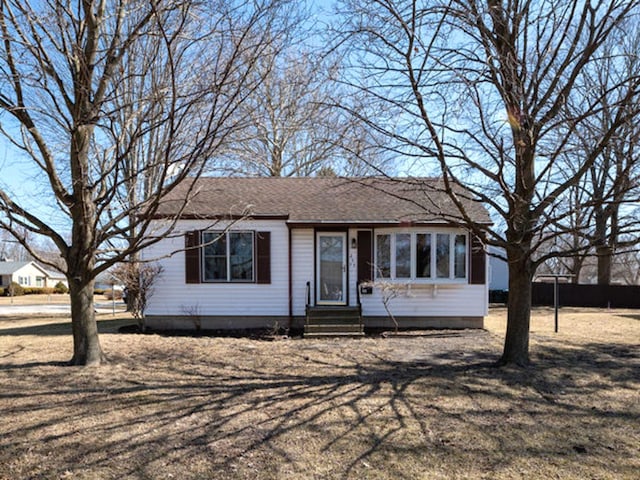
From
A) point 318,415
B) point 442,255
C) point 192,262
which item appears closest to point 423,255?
point 442,255

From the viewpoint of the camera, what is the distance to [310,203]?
12.7 meters

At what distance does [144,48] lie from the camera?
7473 mm

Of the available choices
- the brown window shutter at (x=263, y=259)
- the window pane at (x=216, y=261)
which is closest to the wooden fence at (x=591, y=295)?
the brown window shutter at (x=263, y=259)

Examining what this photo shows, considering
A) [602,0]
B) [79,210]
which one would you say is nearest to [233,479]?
[79,210]

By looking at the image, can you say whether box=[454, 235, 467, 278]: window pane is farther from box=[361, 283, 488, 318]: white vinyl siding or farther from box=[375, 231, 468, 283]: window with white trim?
box=[361, 283, 488, 318]: white vinyl siding

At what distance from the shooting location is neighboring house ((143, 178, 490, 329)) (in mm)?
11664

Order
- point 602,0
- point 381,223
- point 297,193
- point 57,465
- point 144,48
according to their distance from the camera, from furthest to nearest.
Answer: point 297,193
point 381,223
point 144,48
point 602,0
point 57,465

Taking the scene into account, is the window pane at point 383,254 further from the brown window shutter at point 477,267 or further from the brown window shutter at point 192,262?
the brown window shutter at point 192,262

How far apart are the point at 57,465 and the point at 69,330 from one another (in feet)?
29.9

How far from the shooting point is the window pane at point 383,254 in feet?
38.8

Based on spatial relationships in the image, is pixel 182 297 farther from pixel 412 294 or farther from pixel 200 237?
pixel 412 294

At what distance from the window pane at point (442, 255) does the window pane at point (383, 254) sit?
50.1 inches

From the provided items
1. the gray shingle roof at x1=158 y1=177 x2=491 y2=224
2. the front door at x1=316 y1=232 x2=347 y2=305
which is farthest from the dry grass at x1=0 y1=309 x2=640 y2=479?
the gray shingle roof at x1=158 y1=177 x2=491 y2=224

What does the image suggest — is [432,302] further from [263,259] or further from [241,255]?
[241,255]
